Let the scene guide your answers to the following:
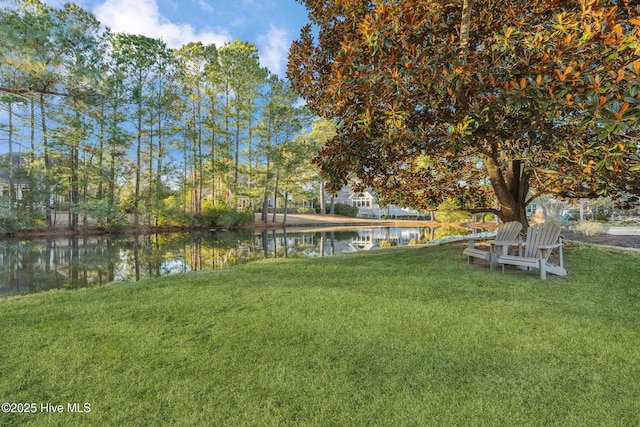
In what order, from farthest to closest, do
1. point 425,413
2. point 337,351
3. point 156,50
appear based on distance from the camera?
point 156,50 < point 337,351 < point 425,413

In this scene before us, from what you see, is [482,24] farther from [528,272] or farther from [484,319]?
[484,319]

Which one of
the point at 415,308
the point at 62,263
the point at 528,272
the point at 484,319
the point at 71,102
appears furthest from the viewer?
the point at 62,263

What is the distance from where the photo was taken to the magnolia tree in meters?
3.11

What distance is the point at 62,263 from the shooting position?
Result: 9109mm

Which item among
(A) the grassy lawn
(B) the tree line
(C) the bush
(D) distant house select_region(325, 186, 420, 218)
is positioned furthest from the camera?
(D) distant house select_region(325, 186, 420, 218)

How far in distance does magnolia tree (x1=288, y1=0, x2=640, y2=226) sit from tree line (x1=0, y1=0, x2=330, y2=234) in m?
8.01

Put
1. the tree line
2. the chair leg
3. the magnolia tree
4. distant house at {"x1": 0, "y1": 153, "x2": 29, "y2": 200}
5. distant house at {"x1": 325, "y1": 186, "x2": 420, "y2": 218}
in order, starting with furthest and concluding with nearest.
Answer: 1. distant house at {"x1": 325, "y1": 186, "x2": 420, "y2": 218}
2. the tree line
3. distant house at {"x1": 0, "y1": 153, "x2": 29, "y2": 200}
4. the chair leg
5. the magnolia tree

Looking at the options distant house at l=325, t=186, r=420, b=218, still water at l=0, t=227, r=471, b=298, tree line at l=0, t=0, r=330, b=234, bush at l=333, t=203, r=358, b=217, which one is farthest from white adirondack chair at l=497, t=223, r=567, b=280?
distant house at l=325, t=186, r=420, b=218

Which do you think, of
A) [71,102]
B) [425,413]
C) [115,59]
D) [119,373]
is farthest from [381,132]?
[115,59]

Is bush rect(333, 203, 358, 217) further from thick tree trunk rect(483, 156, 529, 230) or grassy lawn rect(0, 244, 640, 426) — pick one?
grassy lawn rect(0, 244, 640, 426)

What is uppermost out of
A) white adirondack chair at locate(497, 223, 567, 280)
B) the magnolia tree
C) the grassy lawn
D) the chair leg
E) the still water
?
the magnolia tree

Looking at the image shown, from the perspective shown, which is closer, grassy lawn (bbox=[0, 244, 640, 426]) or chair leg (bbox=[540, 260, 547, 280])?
grassy lawn (bbox=[0, 244, 640, 426])

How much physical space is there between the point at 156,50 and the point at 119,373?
21530 millimetres

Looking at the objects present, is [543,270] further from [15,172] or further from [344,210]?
[344,210]
